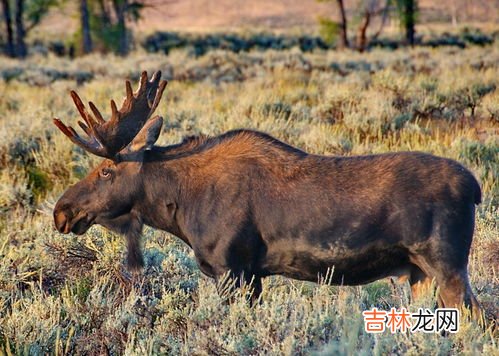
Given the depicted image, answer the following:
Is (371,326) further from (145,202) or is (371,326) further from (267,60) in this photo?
(267,60)

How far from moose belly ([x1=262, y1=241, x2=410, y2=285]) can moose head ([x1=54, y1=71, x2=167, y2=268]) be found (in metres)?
1.14

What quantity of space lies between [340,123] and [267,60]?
15.8 m

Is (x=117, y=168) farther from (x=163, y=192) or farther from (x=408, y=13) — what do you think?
(x=408, y=13)

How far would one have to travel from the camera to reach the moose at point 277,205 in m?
4.73

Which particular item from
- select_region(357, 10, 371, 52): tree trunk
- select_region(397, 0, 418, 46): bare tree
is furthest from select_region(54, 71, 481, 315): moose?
select_region(397, 0, 418, 46): bare tree

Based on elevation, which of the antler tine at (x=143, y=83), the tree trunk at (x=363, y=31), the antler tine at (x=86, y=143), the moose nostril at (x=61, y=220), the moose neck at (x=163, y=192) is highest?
the antler tine at (x=143, y=83)

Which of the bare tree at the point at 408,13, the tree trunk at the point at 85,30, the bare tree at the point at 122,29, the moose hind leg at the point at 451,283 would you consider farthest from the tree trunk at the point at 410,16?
the moose hind leg at the point at 451,283

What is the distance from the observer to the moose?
4.73m

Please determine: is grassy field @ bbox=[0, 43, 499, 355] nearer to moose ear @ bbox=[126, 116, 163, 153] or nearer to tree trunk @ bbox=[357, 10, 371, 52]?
moose ear @ bbox=[126, 116, 163, 153]

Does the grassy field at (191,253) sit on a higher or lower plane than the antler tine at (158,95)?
lower

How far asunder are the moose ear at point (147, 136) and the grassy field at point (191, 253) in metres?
1.04

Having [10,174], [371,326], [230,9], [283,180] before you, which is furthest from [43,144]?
[230,9]

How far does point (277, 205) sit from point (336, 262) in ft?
1.71

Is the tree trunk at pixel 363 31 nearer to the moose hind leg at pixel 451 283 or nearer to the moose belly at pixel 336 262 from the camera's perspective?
the moose belly at pixel 336 262
